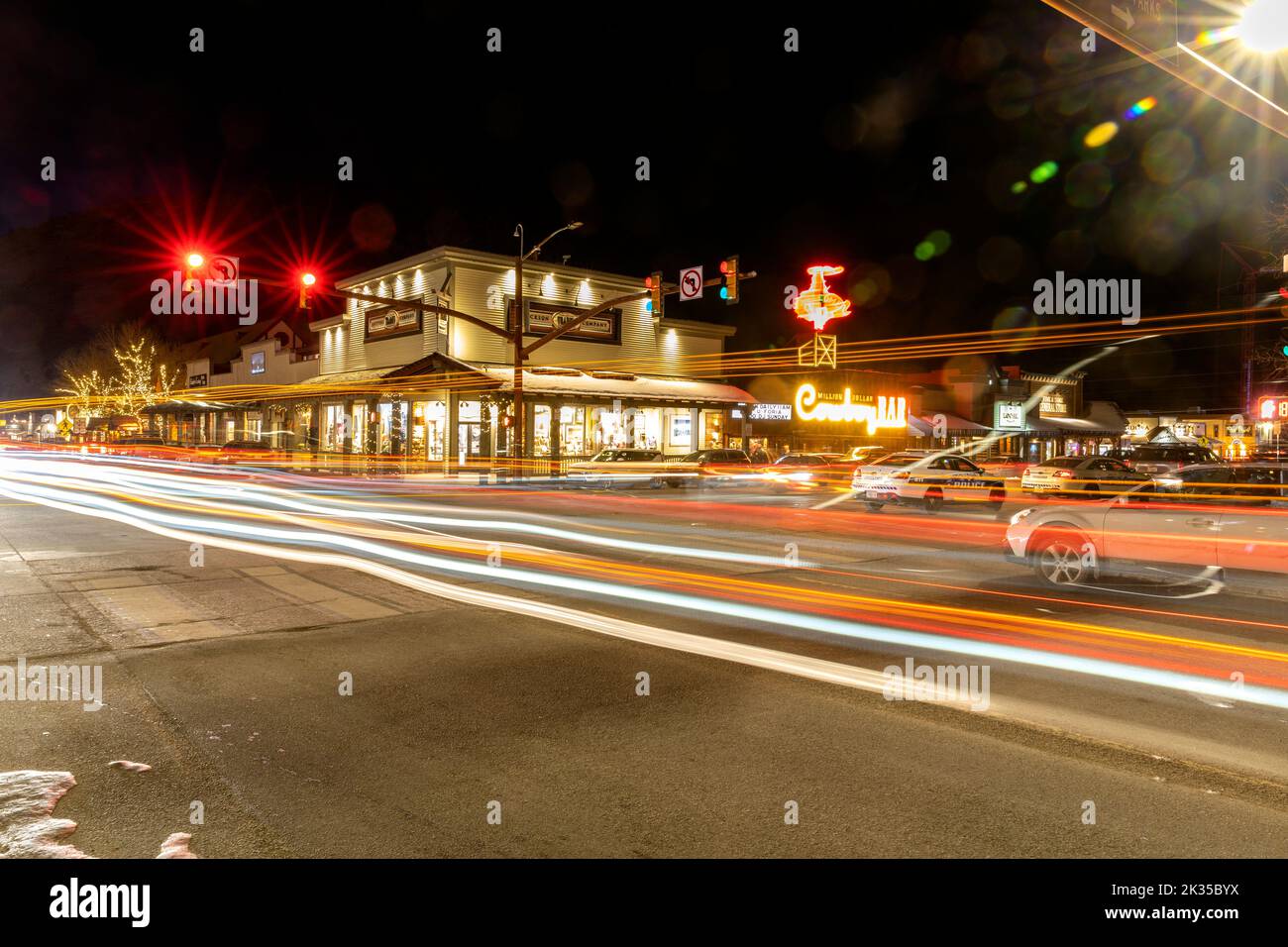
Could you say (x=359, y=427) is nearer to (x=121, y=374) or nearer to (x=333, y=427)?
(x=333, y=427)

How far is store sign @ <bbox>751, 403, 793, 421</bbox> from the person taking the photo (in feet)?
154

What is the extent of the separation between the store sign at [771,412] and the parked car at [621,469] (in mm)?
16348

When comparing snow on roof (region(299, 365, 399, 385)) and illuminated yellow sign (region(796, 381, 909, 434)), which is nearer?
snow on roof (region(299, 365, 399, 385))

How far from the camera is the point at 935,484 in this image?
2133 centimetres

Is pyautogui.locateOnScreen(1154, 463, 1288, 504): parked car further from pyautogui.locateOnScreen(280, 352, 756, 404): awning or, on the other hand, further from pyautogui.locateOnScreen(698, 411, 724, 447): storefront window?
pyautogui.locateOnScreen(698, 411, 724, 447): storefront window

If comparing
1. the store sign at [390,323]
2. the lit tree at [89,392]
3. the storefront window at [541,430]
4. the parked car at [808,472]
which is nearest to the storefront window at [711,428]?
the parked car at [808,472]

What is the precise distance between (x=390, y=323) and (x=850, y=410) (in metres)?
28.2

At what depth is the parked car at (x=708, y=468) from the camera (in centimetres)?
3086

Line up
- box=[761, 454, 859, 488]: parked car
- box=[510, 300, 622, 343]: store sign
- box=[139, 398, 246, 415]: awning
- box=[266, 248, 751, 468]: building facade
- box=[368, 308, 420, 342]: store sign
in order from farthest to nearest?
box=[139, 398, 246, 415]: awning
box=[368, 308, 420, 342]: store sign
box=[510, 300, 622, 343]: store sign
box=[266, 248, 751, 468]: building facade
box=[761, 454, 859, 488]: parked car

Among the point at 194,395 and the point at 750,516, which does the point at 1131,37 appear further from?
the point at 194,395

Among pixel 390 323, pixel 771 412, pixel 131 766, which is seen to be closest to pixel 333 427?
pixel 390 323

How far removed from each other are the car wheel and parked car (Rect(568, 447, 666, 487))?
20.0 metres

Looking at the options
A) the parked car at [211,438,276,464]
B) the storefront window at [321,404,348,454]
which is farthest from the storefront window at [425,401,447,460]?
the parked car at [211,438,276,464]

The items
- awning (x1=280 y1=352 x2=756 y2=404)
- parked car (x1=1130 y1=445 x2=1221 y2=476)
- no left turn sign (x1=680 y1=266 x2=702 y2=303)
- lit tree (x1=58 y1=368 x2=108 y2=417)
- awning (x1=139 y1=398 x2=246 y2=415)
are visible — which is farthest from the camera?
lit tree (x1=58 y1=368 x2=108 y2=417)
